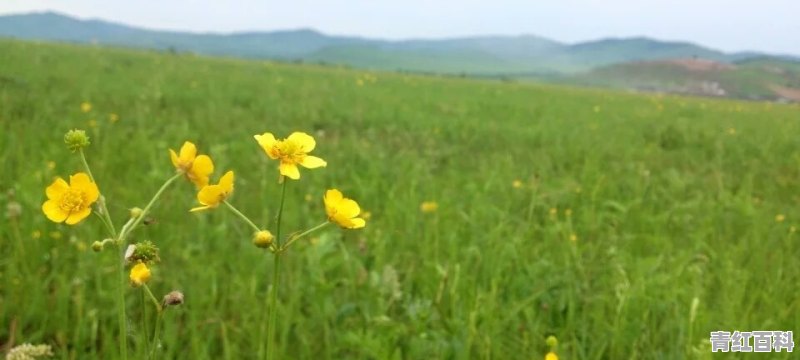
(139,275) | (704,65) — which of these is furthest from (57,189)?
(704,65)

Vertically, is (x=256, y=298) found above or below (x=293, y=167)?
below

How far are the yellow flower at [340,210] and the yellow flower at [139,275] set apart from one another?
0.84 ft

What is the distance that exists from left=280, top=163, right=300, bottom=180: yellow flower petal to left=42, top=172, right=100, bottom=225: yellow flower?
0.24 metres

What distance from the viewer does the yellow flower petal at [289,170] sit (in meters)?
0.90

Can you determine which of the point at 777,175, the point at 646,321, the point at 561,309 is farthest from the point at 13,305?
the point at 777,175

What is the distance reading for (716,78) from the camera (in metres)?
64.8

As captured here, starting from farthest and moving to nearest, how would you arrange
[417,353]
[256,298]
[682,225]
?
[682,225], [256,298], [417,353]

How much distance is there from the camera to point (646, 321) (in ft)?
6.78

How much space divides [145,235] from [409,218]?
1.13 metres

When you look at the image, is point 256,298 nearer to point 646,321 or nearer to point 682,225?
point 646,321

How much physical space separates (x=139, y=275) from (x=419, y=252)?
1.85 metres
